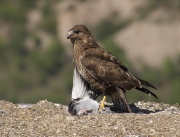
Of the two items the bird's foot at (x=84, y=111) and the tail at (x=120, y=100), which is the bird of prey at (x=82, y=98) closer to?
the bird's foot at (x=84, y=111)

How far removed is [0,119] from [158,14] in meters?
80.6

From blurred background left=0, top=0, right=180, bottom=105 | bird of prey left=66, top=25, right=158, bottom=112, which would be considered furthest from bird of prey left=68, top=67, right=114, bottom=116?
blurred background left=0, top=0, right=180, bottom=105

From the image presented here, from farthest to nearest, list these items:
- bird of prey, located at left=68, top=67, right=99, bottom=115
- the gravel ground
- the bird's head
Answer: the bird's head → bird of prey, located at left=68, top=67, right=99, bottom=115 → the gravel ground

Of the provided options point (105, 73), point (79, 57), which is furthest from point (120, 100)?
point (79, 57)

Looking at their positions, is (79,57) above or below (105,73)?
above

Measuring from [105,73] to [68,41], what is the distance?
76.6 metres

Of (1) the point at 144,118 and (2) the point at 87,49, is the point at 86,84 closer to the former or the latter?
(2) the point at 87,49

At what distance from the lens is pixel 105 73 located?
13086 millimetres

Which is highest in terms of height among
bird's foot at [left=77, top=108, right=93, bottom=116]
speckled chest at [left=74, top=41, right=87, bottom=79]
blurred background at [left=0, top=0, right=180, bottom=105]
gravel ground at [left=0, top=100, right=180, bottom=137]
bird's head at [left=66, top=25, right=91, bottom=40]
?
blurred background at [left=0, top=0, right=180, bottom=105]

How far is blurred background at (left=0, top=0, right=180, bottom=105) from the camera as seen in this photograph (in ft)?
254

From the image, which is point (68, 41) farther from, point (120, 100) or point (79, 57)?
point (120, 100)

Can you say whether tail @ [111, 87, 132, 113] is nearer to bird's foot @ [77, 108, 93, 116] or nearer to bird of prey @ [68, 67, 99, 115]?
bird of prey @ [68, 67, 99, 115]

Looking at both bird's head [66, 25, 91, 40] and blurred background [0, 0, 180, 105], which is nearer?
bird's head [66, 25, 91, 40]

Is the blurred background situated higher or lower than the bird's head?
higher
